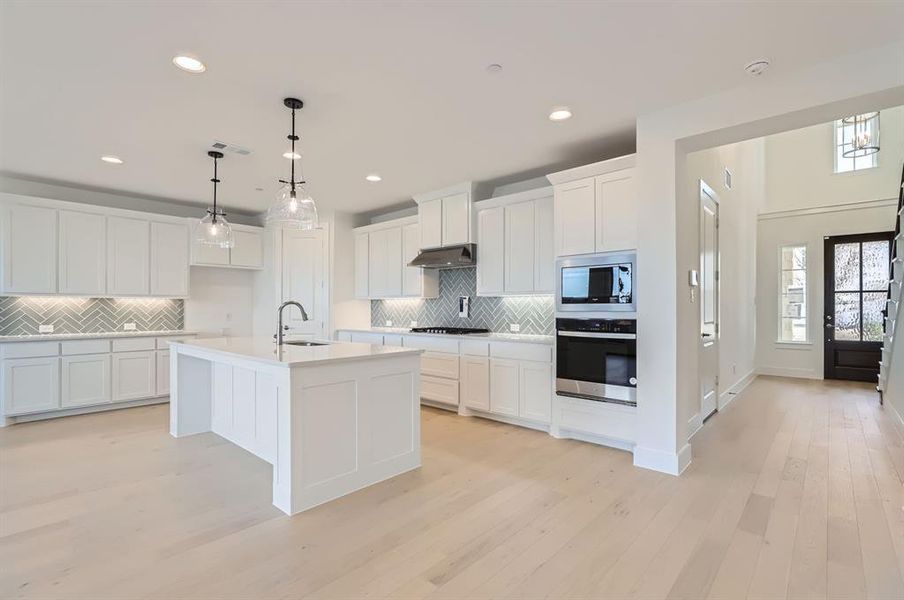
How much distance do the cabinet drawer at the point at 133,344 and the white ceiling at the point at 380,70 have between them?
6.75 feet

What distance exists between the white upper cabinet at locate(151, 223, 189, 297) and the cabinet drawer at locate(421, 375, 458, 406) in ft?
11.6

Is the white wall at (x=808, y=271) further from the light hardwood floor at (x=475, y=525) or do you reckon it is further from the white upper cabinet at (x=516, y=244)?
the white upper cabinet at (x=516, y=244)

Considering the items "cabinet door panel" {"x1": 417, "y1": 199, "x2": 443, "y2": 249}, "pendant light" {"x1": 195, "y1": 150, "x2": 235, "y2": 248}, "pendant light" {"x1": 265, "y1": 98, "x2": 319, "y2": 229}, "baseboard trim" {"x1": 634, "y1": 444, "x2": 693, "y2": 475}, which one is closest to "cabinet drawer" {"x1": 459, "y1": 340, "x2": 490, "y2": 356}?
"cabinet door panel" {"x1": 417, "y1": 199, "x2": 443, "y2": 249}

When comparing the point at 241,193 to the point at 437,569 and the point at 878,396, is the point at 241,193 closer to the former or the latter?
the point at 437,569

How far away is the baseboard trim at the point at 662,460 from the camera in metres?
3.08

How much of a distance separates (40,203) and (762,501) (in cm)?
712

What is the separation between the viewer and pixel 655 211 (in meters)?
3.18

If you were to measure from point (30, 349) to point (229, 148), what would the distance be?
3149 millimetres

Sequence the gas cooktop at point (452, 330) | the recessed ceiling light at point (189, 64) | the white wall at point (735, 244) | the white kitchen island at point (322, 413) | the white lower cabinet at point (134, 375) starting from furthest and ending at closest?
1. the gas cooktop at point (452, 330)
2. the white lower cabinet at point (134, 375)
3. the white wall at point (735, 244)
4. the white kitchen island at point (322, 413)
5. the recessed ceiling light at point (189, 64)

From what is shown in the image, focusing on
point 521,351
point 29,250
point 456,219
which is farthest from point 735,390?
point 29,250

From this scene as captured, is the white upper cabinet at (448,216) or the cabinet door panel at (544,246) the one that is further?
the white upper cabinet at (448,216)

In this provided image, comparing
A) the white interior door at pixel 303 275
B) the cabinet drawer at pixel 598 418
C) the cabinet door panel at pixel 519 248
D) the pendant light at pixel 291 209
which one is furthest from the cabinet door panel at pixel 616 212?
the white interior door at pixel 303 275

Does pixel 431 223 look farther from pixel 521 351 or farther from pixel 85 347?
pixel 85 347

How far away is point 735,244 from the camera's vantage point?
5703mm
